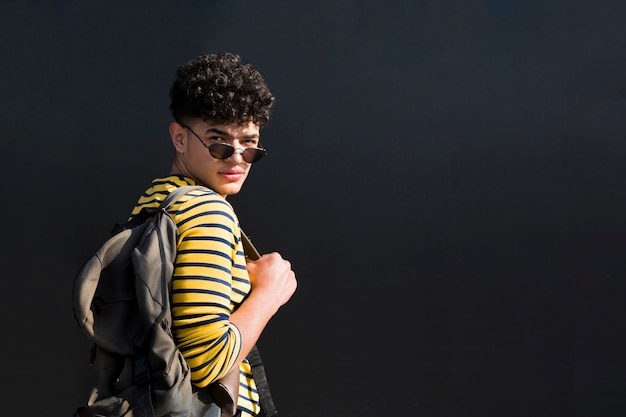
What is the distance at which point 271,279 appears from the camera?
1.58 m

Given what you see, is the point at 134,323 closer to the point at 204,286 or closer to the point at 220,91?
the point at 204,286

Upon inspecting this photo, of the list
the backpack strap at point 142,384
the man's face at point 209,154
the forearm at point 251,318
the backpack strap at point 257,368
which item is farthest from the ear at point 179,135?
the backpack strap at point 142,384

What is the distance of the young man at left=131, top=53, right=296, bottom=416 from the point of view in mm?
1391

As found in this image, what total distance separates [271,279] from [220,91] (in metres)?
0.38

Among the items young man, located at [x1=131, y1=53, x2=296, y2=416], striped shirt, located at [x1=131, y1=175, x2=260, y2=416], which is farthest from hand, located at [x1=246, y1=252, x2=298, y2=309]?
striped shirt, located at [x1=131, y1=175, x2=260, y2=416]

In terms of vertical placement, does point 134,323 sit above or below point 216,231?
below

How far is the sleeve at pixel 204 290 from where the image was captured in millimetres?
1385

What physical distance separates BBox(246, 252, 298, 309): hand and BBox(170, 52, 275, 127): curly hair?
285 mm

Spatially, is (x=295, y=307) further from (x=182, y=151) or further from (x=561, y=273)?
(x=182, y=151)

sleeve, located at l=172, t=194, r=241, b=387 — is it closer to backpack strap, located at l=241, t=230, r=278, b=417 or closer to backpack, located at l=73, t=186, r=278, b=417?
backpack, located at l=73, t=186, r=278, b=417

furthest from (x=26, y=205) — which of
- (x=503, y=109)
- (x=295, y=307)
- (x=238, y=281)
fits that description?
(x=238, y=281)

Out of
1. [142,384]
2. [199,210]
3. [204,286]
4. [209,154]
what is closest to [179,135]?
[209,154]

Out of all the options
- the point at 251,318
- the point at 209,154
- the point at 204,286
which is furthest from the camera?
the point at 209,154

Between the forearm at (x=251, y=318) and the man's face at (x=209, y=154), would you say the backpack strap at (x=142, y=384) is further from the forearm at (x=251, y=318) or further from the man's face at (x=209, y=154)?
the man's face at (x=209, y=154)
